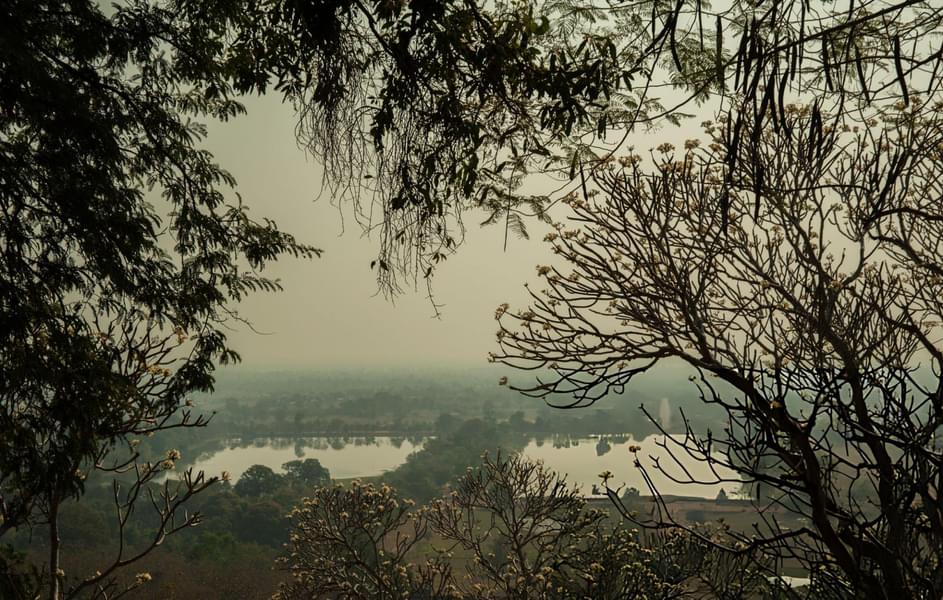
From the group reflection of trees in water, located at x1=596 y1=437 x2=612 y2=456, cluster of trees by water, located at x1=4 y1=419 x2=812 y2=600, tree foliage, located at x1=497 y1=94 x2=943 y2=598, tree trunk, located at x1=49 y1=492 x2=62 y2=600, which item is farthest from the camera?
reflection of trees in water, located at x1=596 y1=437 x2=612 y2=456

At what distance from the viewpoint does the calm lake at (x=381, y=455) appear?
18266 millimetres

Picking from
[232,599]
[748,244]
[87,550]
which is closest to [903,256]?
[748,244]

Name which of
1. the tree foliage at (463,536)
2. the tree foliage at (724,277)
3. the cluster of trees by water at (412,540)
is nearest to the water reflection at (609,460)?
the cluster of trees by water at (412,540)

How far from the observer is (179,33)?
125 inches

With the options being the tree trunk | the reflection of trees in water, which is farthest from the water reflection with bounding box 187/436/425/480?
the tree trunk

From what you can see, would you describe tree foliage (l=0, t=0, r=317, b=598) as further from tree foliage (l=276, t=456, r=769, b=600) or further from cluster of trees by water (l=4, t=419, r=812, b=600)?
tree foliage (l=276, t=456, r=769, b=600)

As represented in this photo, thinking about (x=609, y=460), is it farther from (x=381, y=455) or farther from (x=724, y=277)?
(x=724, y=277)

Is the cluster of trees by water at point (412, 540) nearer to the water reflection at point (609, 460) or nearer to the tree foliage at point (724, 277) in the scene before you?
the tree foliage at point (724, 277)

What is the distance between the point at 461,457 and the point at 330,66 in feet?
60.0

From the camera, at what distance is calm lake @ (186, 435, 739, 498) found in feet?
59.9

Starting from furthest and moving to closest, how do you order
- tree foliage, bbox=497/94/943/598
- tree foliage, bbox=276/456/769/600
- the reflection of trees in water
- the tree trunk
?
the reflection of trees in water → tree foliage, bbox=276/456/769/600 → the tree trunk → tree foliage, bbox=497/94/943/598

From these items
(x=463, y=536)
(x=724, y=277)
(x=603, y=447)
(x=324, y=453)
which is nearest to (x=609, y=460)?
(x=603, y=447)

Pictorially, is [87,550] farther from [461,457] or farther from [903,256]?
[903,256]

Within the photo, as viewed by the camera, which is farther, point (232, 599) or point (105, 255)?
point (232, 599)
